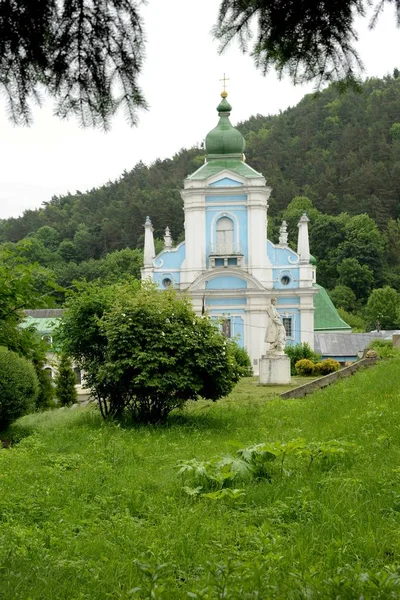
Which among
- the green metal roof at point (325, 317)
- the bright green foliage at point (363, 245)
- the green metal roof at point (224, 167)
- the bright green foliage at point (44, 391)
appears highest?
the bright green foliage at point (363, 245)

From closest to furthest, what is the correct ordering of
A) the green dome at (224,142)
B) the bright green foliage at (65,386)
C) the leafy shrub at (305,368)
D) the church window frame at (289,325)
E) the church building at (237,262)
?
the leafy shrub at (305,368)
the bright green foliage at (65,386)
the church building at (237,262)
the church window frame at (289,325)
the green dome at (224,142)

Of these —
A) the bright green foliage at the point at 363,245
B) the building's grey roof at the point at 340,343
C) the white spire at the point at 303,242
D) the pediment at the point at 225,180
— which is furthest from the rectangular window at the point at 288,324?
the bright green foliage at the point at 363,245

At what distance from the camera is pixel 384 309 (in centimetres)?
6309

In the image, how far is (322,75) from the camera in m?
5.25

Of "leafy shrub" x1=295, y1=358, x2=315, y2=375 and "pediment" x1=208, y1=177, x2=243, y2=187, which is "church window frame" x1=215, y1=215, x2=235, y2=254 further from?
"leafy shrub" x1=295, y1=358, x2=315, y2=375

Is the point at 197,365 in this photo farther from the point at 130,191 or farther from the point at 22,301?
the point at 130,191

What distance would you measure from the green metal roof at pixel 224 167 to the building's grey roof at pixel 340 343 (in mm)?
8812

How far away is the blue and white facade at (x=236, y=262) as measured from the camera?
39.8m

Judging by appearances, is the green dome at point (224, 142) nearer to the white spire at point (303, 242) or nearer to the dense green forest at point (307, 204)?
the white spire at point (303, 242)

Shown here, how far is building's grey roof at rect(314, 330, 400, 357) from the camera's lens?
4138 centimetres

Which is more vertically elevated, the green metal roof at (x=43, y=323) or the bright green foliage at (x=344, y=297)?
the bright green foliage at (x=344, y=297)

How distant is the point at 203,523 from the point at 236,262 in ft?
111

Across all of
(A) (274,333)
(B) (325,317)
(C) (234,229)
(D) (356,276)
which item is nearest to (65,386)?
(A) (274,333)

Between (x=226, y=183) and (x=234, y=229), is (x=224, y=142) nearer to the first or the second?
(x=226, y=183)
